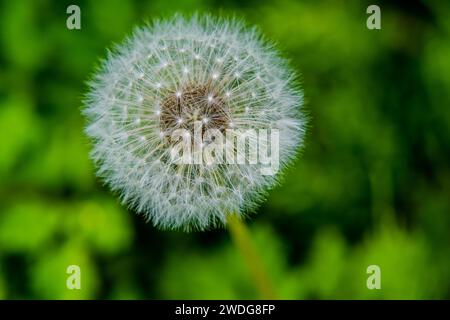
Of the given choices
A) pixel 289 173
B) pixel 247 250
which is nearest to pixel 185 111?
pixel 247 250

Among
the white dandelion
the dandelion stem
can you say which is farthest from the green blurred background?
the white dandelion

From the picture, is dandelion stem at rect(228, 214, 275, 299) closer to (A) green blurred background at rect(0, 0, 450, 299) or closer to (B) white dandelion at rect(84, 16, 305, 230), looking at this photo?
(B) white dandelion at rect(84, 16, 305, 230)

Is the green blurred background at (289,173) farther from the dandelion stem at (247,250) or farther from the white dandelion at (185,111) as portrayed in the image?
the white dandelion at (185,111)

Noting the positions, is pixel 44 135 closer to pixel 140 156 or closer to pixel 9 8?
pixel 9 8

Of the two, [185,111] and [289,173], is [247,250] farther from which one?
[289,173]
